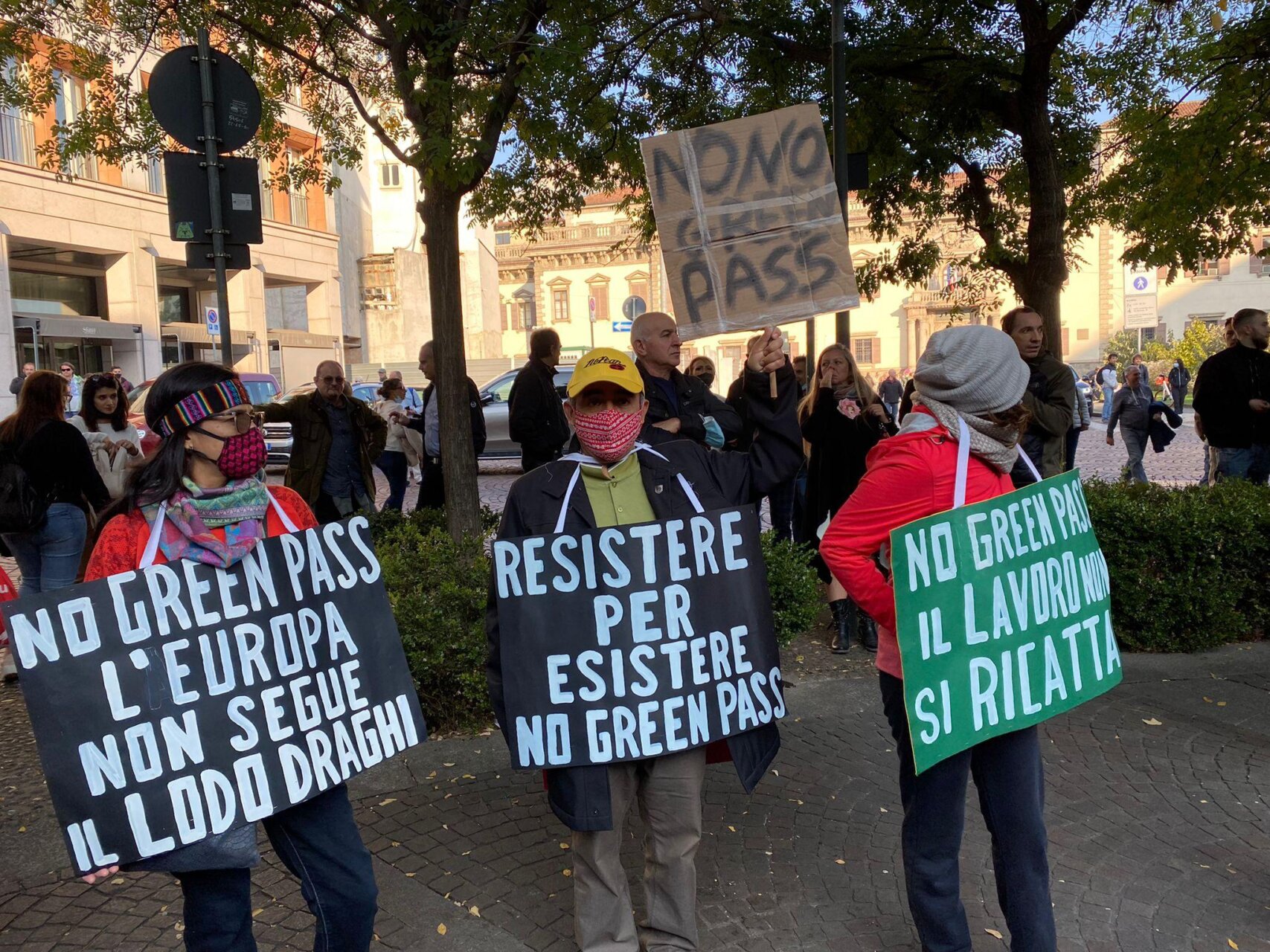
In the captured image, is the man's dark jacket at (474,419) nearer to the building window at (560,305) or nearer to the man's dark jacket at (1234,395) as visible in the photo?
the man's dark jacket at (1234,395)

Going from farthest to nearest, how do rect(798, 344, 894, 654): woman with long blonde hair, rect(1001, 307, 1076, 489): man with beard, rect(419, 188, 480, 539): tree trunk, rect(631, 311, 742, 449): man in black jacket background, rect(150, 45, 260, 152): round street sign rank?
rect(419, 188, 480, 539): tree trunk
rect(798, 344, 894, 654): woman with long blonde hair
rect(1001, 307, 1076, 489): man with beard
rect(150, 45, 260, 152): round street sign
rect(631, 311, 742, 449): man in black jacket background

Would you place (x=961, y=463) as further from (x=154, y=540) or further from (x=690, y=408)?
(x=154, y=540)

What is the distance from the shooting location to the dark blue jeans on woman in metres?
2.75

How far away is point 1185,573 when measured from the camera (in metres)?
5.90

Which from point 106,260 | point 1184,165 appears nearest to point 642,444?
point 1184,165

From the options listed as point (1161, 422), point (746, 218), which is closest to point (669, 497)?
point (746, 218)

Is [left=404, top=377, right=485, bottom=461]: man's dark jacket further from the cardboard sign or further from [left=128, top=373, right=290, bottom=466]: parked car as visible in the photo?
[left=128, top=373, right=290, bottom=466]: parked car

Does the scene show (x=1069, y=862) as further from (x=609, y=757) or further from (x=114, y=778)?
(x=114, y=778)

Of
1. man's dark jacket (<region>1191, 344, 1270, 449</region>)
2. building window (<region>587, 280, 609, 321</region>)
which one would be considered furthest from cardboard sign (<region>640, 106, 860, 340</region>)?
building window (<region>587, 280, 609, 321</region>)

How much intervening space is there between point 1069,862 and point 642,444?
216cm

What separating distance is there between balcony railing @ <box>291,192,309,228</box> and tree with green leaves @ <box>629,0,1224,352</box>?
27211 millimetres

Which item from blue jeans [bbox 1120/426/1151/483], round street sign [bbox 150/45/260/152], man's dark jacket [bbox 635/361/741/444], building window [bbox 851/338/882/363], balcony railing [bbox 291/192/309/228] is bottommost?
blue jeans [bbox 1120/426/1151/483]

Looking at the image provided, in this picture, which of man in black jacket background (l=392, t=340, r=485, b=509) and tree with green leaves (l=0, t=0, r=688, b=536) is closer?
tree with green leaves (l=0, t=0, r=688, b=536)

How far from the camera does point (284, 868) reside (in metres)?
3.76
